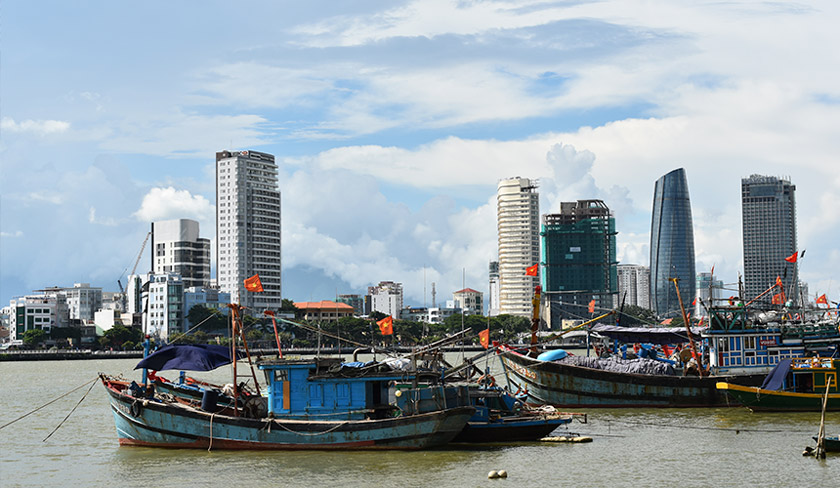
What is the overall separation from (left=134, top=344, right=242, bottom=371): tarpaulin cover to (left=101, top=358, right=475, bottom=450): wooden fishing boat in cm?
159

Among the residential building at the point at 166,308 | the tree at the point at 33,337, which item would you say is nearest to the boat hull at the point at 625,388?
the tree at the point at 33,337

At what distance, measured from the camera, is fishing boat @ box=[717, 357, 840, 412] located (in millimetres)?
45906

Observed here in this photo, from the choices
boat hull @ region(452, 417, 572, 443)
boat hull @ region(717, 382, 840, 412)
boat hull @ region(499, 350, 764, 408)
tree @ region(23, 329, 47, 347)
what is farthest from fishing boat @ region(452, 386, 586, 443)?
tree @ region(23, 329, 47, 347)

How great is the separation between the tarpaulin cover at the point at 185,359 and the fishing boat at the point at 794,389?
23.4 m

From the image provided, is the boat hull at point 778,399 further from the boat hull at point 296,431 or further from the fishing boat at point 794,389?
the boat hull at point 296,431

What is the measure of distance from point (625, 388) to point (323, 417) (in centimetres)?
2019

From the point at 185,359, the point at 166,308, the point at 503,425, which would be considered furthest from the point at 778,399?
the point at 166,308

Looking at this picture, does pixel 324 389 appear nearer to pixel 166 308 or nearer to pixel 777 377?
pixel 777 377

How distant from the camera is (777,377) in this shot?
46688mm

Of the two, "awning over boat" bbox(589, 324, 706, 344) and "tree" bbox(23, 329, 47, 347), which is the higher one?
"awning over boat" bbox(589, 324, 706, 344)

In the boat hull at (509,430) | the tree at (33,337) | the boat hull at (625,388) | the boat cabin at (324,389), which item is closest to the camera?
the boat cabin at (324,389)

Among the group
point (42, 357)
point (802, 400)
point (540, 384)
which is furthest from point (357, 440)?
point (42, 357)

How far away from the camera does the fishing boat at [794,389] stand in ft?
151

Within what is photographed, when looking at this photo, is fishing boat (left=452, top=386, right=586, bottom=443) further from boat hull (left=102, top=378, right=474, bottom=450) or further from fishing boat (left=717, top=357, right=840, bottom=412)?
fishing boat (left=717, top=357, right=840, bottom=412)
